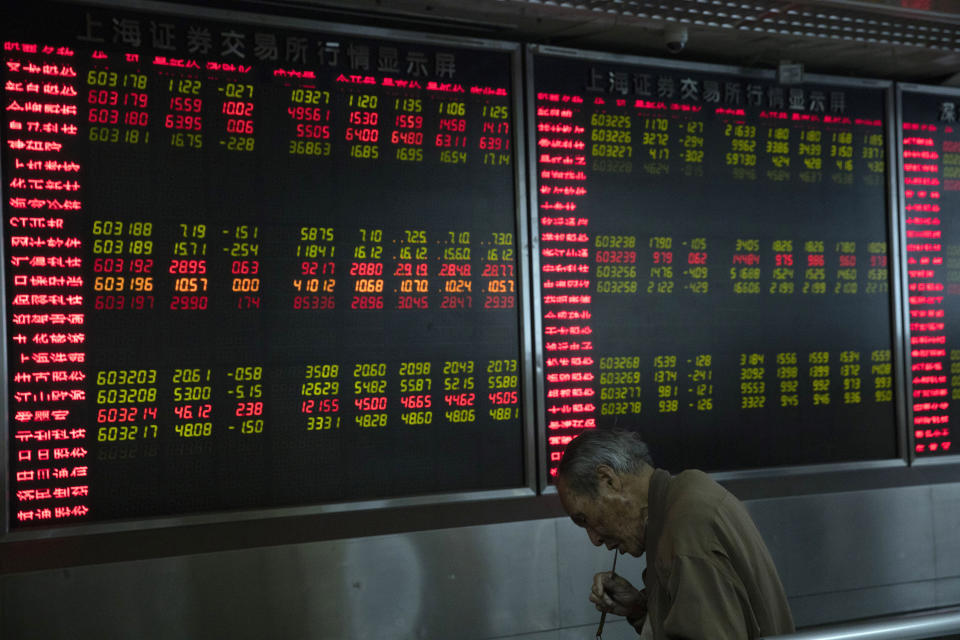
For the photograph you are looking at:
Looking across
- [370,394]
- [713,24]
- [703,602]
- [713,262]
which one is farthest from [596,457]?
[713,262]

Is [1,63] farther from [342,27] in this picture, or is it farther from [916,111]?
[916,111]

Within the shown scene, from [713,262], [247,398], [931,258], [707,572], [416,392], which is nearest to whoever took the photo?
[707,572]

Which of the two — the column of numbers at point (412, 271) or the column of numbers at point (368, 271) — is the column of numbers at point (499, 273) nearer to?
the column of numbers at point (412, 271)

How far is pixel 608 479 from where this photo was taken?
1.82 m

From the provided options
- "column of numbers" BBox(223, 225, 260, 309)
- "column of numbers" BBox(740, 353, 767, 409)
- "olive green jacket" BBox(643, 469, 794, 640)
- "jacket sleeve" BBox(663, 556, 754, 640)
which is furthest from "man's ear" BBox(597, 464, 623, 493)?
"column of numbers" BBox(740, 353, 767, 409)

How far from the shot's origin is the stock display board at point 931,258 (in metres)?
4.30

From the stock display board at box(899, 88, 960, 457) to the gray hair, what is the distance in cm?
293

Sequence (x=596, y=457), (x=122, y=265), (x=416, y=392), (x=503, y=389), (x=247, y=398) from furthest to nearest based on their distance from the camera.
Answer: (x=503, y=389) < (x=416, y=392) < (x=247, y=398) < (x=122, y=265) < (x=596, y=457)

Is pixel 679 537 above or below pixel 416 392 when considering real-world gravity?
below

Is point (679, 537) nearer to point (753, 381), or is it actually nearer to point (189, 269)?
point (189, 269)

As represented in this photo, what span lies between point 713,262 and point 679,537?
2.47 m

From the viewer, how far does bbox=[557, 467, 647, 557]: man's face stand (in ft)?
6.02

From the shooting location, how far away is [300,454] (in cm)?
320

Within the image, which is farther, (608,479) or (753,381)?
(753,381)
